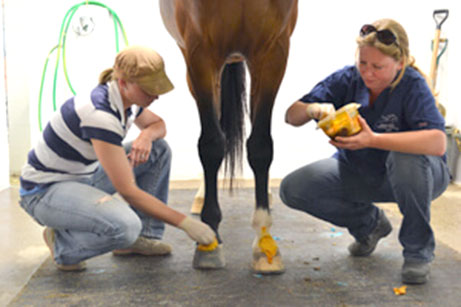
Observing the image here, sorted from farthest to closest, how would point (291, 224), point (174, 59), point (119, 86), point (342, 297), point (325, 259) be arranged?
point (174, 59)
point (291, 224)
point (325, 259)
point (119, 86)
point (342, 297)

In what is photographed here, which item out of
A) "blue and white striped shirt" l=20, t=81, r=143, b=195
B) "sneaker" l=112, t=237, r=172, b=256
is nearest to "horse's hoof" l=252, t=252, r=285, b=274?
"sneaker" l=112, t=237, r=172, b=256

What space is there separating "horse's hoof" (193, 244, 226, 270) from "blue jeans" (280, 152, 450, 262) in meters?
0.37

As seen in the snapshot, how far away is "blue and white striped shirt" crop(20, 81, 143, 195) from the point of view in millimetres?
1330

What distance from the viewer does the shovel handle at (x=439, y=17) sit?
334cm

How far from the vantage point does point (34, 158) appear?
1477 millimetres

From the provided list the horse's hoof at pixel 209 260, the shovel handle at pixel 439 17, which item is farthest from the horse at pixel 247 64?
the shovel handle at pixel 439 17

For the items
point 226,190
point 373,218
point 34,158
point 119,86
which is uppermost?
point 119,86

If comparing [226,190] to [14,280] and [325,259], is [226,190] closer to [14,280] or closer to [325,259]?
[325,259]

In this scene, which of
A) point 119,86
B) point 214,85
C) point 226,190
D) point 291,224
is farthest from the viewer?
point 226,190

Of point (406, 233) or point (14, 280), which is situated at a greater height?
point (406, 233)

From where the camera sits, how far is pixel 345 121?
1335mm

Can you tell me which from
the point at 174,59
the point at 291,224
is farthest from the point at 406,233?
the point at 174,59

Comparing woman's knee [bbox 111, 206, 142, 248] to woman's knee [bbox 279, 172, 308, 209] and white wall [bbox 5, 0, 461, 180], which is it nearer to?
→ woman's knee [bbox 279, 172, 308, 209]

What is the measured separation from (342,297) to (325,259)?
340 mm
